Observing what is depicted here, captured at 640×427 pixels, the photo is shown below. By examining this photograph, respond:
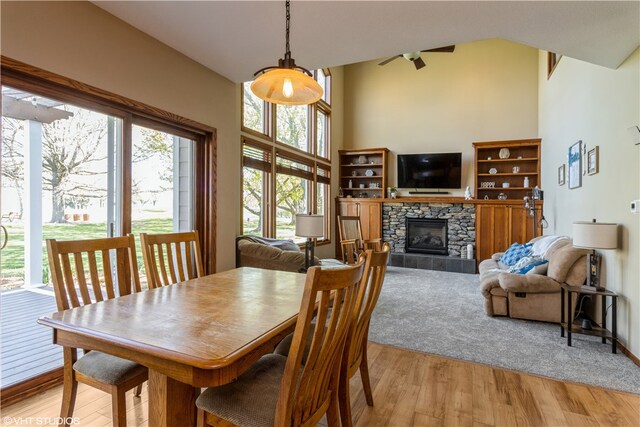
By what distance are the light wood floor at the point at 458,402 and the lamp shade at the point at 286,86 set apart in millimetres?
1992

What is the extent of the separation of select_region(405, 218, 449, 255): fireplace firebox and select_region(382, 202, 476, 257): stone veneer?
9 cm

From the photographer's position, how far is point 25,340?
8.16 feet

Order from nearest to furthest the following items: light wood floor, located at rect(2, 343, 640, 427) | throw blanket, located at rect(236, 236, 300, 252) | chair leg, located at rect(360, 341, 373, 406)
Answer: light wood floor, located at rect(2, 343, 640, 427) < chair leg, located at rect(360, 341, 373, 406) < throw blanket, located at rect(236, 236, 300, 252)

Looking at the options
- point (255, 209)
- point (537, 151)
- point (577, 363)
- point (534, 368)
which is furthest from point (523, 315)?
point (537, 151)

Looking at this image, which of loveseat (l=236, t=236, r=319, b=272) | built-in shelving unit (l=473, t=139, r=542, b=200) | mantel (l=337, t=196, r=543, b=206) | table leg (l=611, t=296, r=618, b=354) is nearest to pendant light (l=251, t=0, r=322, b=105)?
loveseat (l=236, t=236, r=319, b=272)

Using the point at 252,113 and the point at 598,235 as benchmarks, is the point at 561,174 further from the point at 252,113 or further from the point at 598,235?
the point at 252,113

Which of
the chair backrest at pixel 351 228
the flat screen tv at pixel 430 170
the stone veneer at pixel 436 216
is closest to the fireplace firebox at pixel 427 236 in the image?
the stone veneer at pixel 436 216

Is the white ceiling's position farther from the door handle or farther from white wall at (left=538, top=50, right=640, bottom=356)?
the door handle

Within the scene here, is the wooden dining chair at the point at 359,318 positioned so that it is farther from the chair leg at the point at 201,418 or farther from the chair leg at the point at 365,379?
the chair leg at the point at 201,418

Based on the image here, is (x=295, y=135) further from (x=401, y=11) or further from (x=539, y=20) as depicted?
(x=539, y=20)

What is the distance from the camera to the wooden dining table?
1049mm

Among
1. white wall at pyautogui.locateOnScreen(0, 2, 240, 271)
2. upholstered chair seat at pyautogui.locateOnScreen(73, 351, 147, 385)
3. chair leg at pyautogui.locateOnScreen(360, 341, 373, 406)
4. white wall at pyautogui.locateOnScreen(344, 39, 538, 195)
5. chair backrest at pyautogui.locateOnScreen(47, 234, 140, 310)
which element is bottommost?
chair leg at pyautogui.locateOnScreen(360, 341, 373, 406)

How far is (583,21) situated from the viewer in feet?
7.59

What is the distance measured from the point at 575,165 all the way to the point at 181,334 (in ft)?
16.1
